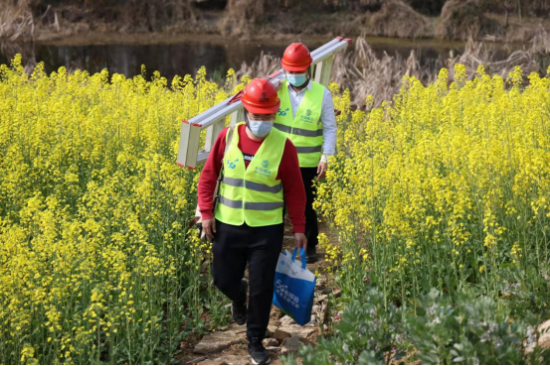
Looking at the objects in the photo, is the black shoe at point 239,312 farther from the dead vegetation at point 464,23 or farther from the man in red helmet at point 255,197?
the dead vegetation at point 464,23

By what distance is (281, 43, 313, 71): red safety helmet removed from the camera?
6371 mm

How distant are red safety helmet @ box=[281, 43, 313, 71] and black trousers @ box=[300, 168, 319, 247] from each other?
2.76 feet

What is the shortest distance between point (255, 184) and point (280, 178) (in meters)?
0.18

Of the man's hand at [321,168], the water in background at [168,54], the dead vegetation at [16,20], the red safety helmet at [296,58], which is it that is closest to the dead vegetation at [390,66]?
the water in background at [168,54]

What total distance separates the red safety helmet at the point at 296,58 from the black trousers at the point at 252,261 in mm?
1428

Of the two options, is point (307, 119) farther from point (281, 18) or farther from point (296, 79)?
point (281, 18)

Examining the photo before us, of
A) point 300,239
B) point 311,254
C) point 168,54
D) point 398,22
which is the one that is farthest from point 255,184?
point 398,22

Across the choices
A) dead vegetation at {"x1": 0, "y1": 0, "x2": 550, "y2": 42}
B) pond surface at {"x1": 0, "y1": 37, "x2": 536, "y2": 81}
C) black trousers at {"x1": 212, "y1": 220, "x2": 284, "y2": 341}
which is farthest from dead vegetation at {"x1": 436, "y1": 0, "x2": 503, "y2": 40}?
black trousers at {"x1": 212, "y1": 220, "x2": 284, "y2": 341}

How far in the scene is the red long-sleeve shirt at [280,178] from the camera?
5.48 metres

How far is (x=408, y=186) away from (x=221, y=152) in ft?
5.03

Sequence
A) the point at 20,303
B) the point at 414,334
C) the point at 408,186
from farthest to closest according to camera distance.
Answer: the point at 408,186 < the point at 20,303 < the point at 414,334

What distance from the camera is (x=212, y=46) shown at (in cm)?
2842

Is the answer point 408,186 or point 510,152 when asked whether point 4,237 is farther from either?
point 510,152

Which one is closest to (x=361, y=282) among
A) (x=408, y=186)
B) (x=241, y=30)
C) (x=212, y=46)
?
(x=408, y=186)
